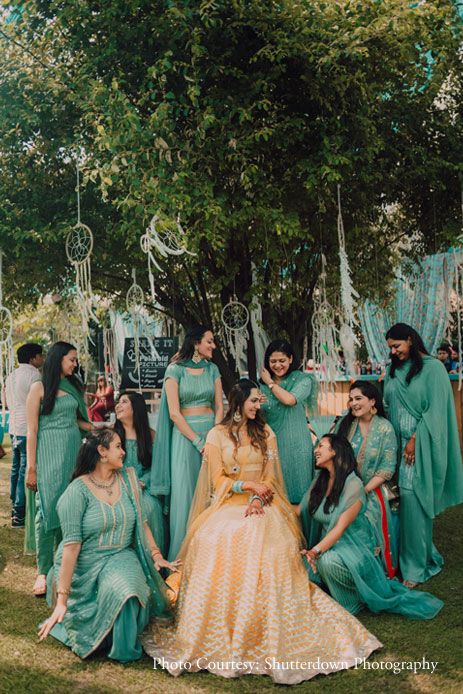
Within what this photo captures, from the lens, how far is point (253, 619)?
126 inches

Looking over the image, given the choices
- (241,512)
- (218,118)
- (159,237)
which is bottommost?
(241,512)

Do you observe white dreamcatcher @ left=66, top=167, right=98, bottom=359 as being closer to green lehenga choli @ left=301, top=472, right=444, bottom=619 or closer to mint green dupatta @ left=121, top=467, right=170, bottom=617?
mint green dupatta @ left=121, top=467, right=170, bottom=617

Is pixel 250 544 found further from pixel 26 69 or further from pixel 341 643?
pixel 26 69

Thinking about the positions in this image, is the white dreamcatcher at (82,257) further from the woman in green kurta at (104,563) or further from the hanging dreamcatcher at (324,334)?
the hanging dreamcatcher at (324,334)

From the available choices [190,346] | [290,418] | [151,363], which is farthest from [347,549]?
[151,363]

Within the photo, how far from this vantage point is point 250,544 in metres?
3.46

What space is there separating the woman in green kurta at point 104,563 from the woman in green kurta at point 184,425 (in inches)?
34.0

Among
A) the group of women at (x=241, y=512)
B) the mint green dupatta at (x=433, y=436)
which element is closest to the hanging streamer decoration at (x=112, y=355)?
the group of women at (x=241, y=512)

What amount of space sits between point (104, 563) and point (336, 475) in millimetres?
1414

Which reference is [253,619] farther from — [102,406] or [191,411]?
[102,406]

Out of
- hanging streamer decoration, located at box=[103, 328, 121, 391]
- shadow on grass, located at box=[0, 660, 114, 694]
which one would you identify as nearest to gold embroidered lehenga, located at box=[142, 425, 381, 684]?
shadow on grass, located at box=[0, 660, 114, 694]

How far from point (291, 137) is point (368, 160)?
640mm

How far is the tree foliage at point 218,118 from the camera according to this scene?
4.96 m

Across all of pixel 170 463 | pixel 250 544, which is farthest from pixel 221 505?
pixel 170 463
